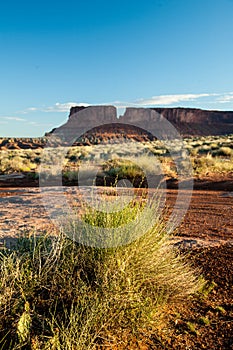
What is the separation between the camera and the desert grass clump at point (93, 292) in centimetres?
279

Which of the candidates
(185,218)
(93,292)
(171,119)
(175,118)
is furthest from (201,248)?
(171,119)

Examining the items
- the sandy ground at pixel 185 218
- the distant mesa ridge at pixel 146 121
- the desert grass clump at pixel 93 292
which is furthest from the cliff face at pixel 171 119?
the desert grass clump at pixel 93 292

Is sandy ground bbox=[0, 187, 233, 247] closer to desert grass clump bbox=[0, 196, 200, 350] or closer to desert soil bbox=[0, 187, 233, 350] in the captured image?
desert soil bbox=[0, 187, 233, 350]

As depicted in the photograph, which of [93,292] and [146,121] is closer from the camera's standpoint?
[93,292]

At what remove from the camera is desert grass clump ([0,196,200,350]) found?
2787mm

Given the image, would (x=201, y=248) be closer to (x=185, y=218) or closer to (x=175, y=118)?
(x=185, y=218)

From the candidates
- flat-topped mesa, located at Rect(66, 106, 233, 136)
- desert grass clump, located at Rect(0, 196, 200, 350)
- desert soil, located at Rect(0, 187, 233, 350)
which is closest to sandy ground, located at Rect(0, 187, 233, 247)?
desert soil, located at Rect(0, 187, 233, 350)

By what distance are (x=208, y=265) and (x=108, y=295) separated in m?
2.11

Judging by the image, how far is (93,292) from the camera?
3.18 m

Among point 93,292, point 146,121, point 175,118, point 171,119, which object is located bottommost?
point 93,292

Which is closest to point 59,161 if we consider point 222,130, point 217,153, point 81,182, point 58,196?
point 81,182

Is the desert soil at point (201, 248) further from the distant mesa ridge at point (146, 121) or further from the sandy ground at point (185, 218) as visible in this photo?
the distant mesa ridge at point (146, 121)

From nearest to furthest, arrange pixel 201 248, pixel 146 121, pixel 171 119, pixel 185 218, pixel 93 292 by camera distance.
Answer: pixel 93 292, pixel 201 248, pixel 185 218, pixel 146 121, pixel 171 119

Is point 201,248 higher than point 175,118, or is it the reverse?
point 175,118
